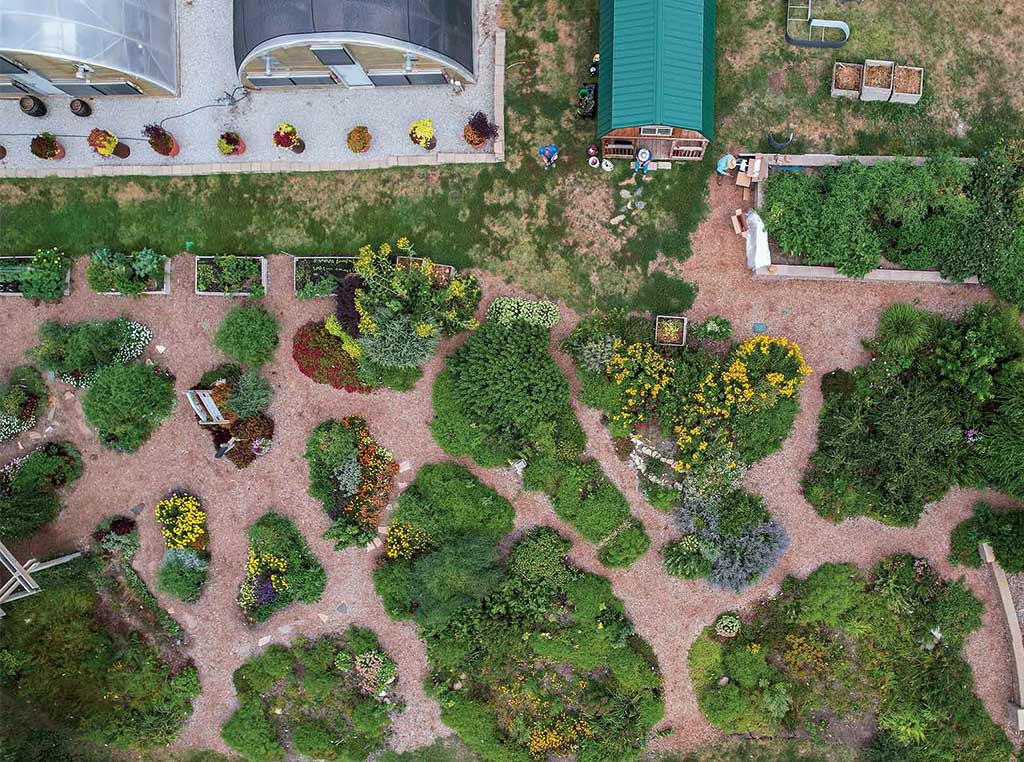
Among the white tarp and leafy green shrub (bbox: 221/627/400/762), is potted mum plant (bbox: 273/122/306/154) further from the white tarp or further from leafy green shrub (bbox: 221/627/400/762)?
leafy green shrub (bbox: 221/627/400/762)

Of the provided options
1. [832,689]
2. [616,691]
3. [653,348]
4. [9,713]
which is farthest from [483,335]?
[9,713]

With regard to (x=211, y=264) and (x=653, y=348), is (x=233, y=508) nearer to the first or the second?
(x=211, y=264)

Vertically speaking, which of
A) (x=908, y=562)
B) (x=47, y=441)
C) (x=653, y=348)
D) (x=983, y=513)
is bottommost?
(x=908, y=562)

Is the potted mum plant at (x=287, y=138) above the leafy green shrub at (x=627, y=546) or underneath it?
above

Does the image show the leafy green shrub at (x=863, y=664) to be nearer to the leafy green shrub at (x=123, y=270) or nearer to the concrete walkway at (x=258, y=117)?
the concrete walkway at (x=258, y=117)

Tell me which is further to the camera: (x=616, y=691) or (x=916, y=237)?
(x=616, y=691)

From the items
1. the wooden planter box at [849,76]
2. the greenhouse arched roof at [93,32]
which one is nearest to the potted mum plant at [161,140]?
the greenhouse arched roof at [93,32]

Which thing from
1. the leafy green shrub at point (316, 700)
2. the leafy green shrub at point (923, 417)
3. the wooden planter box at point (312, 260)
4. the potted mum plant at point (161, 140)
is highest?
the potted mum plant at point (161, 140)
